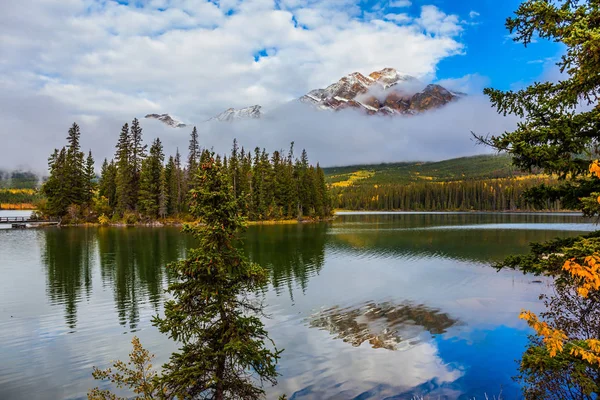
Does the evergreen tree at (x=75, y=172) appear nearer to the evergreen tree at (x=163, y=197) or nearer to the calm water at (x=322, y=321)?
the evergreen tree at (x=163, y=197)

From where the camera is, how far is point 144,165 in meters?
87.0

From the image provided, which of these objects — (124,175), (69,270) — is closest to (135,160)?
(124,175)

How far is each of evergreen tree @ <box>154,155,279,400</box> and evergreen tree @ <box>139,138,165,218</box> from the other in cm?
8085

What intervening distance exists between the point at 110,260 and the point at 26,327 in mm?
19500

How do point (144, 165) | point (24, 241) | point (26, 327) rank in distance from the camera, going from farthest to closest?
1. point (144, 165)
2. point (24, 241)
3. point (26, 327)

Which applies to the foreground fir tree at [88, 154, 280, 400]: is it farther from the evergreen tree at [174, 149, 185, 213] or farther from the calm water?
the evergreen tree at [174, 149, 185, 213]

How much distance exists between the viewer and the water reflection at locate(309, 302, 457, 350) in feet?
59.7

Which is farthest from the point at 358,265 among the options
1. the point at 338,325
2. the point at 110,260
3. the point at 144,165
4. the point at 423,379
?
the point at 144,165

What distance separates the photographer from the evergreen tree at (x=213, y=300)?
9258 millimetres

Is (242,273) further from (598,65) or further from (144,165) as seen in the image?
(144,165)

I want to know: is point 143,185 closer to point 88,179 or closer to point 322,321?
point 88,179

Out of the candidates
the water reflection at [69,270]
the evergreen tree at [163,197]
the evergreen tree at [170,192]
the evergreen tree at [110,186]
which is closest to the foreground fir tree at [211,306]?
the water reflection at [69,270]

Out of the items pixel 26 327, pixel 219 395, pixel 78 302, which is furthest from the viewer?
pixel 78 302

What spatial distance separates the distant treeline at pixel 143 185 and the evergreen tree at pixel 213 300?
70627 millimetres
